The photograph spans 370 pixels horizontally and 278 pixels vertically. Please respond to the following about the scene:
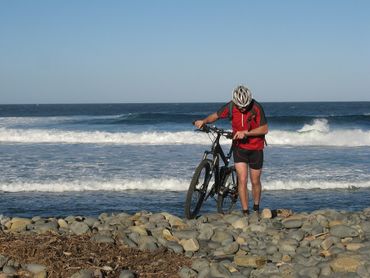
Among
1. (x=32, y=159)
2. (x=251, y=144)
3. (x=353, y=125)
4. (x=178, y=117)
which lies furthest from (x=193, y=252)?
(x=178, y=117)

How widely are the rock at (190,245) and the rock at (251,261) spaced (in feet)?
1.89

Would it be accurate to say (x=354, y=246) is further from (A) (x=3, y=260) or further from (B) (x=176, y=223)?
(A) (x=3, y=260)

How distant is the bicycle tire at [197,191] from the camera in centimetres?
709

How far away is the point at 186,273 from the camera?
16.5ft

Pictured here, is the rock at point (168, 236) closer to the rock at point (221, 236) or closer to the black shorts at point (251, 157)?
the rock at point (221, 236)

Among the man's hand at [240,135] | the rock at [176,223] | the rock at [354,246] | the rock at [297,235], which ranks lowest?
the rock at [176,223]

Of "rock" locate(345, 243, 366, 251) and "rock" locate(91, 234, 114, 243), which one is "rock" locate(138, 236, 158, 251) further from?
"rock" locate(345, 243, 366, 251)

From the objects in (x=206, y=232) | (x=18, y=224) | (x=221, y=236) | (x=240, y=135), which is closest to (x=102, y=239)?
(x=206, y=232)

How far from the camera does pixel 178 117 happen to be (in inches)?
1925

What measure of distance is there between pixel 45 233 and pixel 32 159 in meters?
12.0

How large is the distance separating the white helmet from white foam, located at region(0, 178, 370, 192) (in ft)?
19.4

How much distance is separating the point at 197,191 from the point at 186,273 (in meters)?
2.27

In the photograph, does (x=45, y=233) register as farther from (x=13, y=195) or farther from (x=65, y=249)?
(x=13, y=195)

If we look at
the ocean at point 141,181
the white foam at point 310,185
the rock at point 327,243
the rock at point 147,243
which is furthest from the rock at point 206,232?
the white foam at point 310,185
